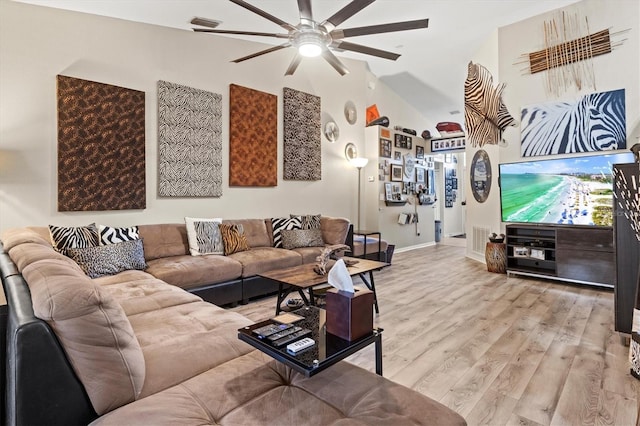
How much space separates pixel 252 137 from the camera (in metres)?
4.68

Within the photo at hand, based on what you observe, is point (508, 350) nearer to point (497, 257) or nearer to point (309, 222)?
point (497, 257)

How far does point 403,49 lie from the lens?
5406 mm

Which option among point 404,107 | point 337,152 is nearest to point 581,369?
point 337,152

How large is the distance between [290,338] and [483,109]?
5.65 m

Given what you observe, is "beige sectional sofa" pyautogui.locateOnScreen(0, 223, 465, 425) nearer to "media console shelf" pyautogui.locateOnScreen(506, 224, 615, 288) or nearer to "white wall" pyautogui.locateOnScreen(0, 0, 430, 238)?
"white wall" pyautogui.locateOnScreen(0, 0, 430, 238)

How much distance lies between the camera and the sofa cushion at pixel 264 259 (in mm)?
3586

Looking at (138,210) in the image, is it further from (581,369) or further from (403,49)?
(403,49)

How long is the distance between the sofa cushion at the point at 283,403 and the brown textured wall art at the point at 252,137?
3516 mm

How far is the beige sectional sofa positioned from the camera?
3.28 feet

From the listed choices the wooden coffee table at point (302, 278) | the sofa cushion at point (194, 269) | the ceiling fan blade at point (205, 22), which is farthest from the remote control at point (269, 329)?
the ceiling fan blade at point (205, 22)

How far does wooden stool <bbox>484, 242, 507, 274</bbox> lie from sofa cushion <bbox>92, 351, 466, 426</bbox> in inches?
172

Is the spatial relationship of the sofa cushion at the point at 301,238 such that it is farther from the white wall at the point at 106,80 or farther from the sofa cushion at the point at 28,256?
the sofa cushion at the point at 28,256

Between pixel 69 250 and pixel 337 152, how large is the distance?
423 centimetres

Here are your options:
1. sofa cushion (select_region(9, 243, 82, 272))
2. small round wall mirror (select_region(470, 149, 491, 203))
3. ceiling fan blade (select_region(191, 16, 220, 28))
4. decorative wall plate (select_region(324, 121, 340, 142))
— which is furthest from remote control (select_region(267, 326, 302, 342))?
small round wall mirror (select_region(470, 149, 491, 203))
